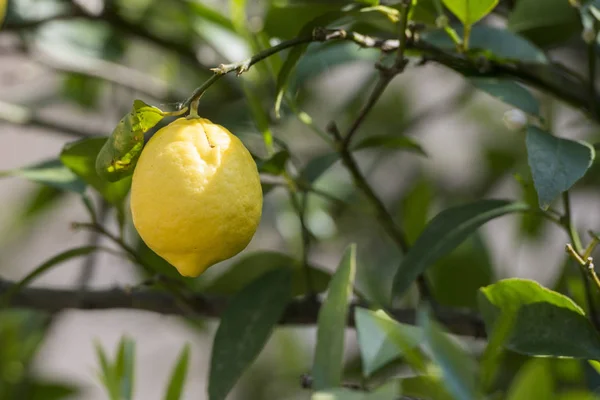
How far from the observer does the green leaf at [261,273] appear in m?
0.88

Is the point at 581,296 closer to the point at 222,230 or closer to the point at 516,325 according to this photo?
the point at 516,325

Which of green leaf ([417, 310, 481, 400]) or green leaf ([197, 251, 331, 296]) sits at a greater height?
green leaf ([417, 310, 481, 400])

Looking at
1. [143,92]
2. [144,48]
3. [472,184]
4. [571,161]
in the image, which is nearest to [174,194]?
[571,161]

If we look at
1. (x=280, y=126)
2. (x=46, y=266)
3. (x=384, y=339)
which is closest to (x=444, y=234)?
(x=384, y=339)

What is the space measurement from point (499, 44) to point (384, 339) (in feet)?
1.10

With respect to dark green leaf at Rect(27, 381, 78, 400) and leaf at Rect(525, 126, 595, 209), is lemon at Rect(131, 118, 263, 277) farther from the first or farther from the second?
dark green leaf at Rect(27, 381, 78, 400)

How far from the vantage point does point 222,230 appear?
54 centimetres

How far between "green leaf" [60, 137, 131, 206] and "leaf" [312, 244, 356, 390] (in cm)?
22

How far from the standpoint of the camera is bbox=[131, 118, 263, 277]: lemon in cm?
53

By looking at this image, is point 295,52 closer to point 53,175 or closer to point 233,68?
point 233,68

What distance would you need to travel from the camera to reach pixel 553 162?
598 mm

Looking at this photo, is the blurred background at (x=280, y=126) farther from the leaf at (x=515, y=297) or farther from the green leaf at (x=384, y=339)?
the green leaf at (x=384, y=339)

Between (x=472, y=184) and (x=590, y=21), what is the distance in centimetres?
78

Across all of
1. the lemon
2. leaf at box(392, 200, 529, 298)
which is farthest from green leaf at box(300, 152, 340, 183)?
the lemon
